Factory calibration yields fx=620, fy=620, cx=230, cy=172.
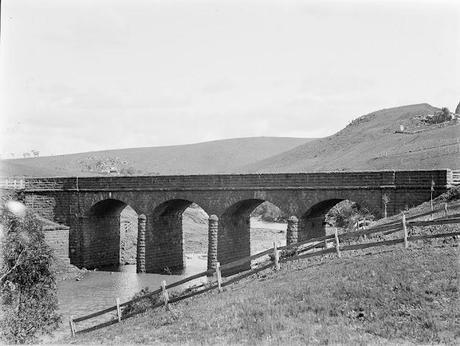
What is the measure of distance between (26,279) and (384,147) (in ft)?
240

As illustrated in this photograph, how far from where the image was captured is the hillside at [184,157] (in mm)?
150800

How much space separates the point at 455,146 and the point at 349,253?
5025 cm

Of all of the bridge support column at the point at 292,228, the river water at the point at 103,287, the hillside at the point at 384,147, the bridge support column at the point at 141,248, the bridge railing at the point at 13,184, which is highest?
the hillside at the point at 384,147

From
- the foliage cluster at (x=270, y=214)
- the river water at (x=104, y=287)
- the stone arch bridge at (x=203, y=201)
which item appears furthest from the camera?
the foliage cluster at (x=270, y=214)

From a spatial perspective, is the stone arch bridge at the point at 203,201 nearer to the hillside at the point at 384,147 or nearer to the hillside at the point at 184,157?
the hillside at the point at 384,147

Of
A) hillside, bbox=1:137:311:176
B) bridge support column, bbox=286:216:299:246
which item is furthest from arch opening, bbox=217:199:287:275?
hillside, bbox=1:137:311:176

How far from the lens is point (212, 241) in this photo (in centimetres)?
4281

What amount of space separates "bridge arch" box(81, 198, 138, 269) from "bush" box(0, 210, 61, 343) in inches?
904

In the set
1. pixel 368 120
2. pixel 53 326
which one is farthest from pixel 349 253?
pixel 368 120

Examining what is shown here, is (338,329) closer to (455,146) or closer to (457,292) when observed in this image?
(457,292)

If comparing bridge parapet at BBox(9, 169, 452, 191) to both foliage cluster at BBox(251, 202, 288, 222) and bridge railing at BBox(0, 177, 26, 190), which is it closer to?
bridge railing at BBox(0, 177, 26, 190)

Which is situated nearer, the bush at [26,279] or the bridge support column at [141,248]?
the bush at [26,279]

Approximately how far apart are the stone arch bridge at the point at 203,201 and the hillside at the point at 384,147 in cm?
2545

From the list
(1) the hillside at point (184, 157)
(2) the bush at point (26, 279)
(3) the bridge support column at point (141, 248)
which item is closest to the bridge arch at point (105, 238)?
(3) the bridge support column at point (141, 248)
